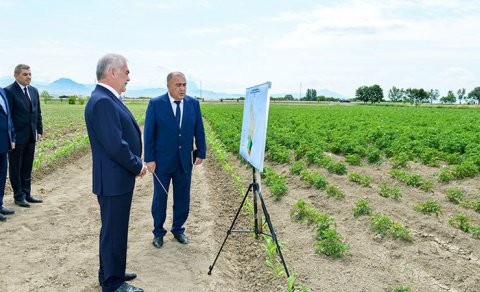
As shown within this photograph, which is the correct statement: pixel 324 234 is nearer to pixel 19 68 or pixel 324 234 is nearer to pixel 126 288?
pixel 126 288

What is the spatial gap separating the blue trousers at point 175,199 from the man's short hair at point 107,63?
2.01 meters

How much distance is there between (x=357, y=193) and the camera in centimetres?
789

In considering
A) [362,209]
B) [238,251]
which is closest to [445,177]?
[362,209]

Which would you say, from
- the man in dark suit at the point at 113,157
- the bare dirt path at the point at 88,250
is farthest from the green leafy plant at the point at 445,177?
the man in dark suit at the point at 113,157

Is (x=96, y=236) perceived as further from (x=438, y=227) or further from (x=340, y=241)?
(x=438, y=227)

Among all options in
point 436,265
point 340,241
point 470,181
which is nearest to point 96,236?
point 340,241

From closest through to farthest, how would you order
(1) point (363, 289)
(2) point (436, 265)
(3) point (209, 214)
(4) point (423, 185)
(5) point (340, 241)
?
(1) point (363, 289) → (2) point (436, 265) → (5) point (340, 241) → (3) point (209, 214) → (4) point (423, 185)

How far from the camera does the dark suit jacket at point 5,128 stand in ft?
22.0

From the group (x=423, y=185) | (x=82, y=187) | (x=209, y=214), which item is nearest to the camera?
(x=209, y=214)

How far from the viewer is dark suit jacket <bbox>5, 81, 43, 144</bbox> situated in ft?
23.4

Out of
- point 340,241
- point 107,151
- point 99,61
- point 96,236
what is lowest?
point 96,236

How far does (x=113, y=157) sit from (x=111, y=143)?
5.9 inches

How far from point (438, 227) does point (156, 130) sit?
4.41 m

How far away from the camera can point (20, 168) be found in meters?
7.40
